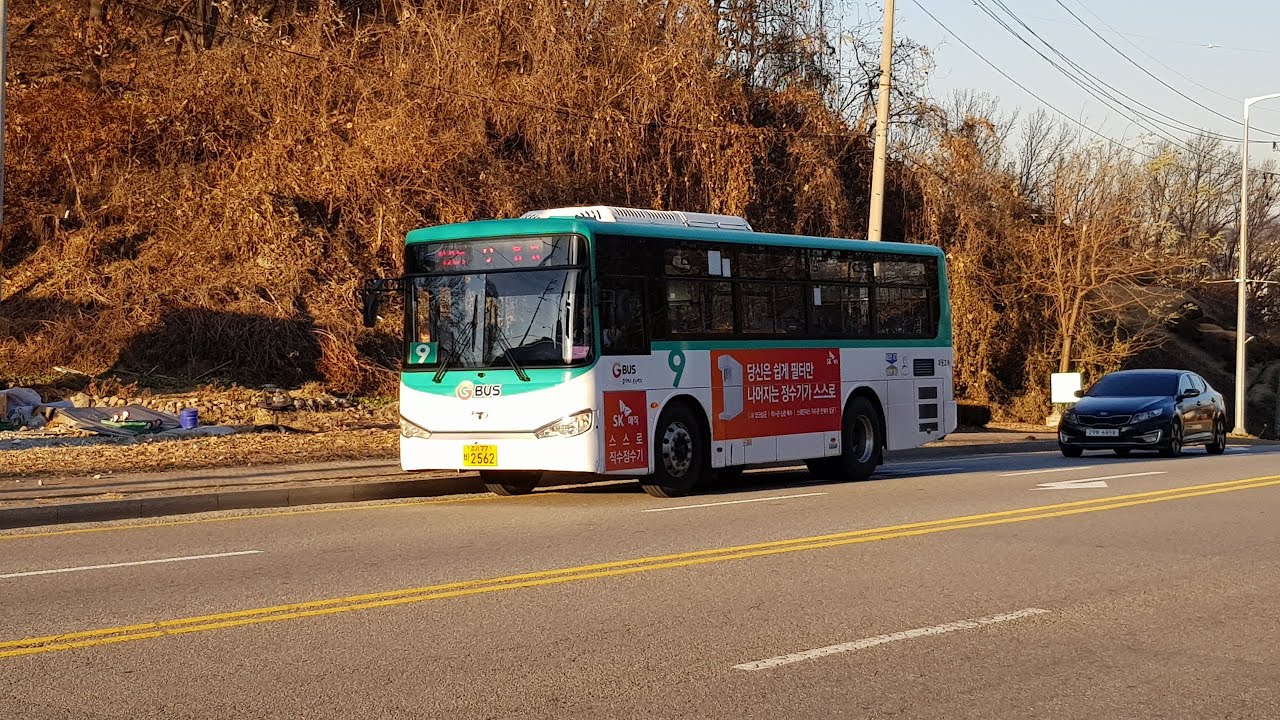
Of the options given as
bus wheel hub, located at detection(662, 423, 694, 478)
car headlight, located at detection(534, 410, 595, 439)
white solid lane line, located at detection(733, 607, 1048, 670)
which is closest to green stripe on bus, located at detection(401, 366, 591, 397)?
car headlight, located at detection(534, 410, 595, 439)

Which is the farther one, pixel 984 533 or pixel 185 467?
pixel 185 467

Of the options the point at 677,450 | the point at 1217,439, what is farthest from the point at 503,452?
the point at 1217,439

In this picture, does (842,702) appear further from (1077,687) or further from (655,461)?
(655,461)

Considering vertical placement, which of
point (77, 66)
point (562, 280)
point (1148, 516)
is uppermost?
point (77, 66)

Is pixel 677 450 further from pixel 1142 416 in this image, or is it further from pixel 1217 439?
pixel 1217 439

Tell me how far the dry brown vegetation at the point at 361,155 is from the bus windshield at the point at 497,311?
1292 centimetres

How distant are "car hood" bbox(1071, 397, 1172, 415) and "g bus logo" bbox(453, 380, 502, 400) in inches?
512

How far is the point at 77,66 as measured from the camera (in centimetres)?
3766

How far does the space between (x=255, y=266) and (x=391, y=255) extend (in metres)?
3.03

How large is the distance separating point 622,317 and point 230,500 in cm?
462

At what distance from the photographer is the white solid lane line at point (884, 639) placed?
7367 millimetres

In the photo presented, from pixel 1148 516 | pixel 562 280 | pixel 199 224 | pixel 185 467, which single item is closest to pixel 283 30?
pixel 199 224

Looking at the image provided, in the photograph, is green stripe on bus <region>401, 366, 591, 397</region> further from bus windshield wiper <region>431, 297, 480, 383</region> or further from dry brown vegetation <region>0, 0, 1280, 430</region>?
dry brown vegetation <region>0, 0, 1280, 430</region>

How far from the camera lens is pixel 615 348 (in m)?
16.7
